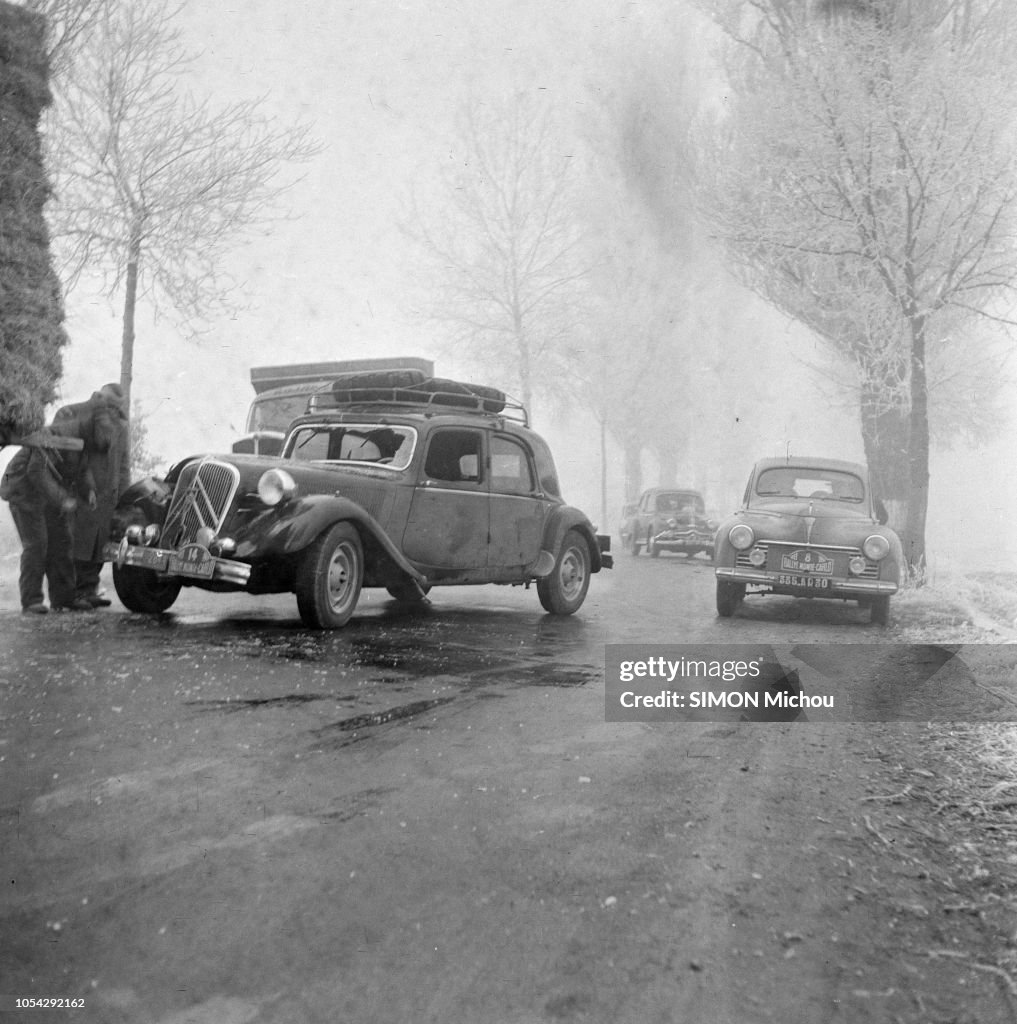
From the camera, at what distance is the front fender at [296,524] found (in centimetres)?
485

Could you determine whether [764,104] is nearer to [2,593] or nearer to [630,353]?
[630,353]

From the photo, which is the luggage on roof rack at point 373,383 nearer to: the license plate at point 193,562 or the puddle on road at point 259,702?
the license plate at point 193,562

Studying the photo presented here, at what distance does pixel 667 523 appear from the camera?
1313 cm

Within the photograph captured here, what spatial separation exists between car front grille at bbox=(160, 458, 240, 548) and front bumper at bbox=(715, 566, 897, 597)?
9.50 feet

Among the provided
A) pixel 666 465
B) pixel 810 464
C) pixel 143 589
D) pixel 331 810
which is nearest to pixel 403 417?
pixel 143 589

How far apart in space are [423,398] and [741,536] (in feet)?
7.24

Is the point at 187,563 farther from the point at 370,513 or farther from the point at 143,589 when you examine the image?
the point at 370,513

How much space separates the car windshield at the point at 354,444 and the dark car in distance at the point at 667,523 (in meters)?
5.04

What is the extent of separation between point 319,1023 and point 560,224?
142 inches

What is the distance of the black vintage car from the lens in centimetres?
495

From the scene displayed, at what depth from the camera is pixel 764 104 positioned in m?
5.68

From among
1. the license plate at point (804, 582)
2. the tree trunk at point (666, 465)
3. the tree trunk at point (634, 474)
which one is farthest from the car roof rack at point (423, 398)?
the tree trunk at point (666, 465)

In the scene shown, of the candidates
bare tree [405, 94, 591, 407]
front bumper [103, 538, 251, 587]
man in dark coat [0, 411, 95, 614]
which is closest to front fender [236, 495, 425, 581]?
front bumper [103, 538, 251, 587]

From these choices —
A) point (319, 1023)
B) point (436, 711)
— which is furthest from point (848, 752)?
point (319, 1023)
